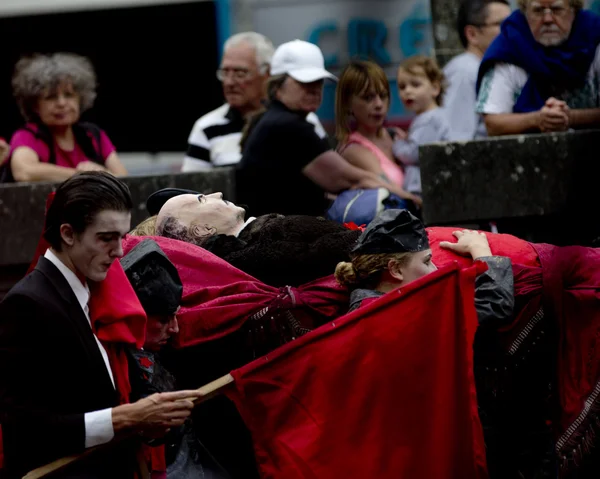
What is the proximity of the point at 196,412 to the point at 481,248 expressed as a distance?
1246mm

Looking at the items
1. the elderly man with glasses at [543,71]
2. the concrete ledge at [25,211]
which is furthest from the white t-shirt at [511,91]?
the concrete ledge at [25,211]

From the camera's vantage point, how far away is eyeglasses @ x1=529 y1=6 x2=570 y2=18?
6.74 m

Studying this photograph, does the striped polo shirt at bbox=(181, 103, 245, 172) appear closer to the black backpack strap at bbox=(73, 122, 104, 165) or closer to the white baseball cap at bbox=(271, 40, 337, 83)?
the black backpack strap at bbox=(73, 122, 104, 165)

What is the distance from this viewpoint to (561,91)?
6844mm

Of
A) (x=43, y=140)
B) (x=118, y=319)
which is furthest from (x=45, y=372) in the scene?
(x=43, y=140)

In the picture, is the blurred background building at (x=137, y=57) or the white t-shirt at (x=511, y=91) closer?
the white t-shirt at (x=511, y=91)

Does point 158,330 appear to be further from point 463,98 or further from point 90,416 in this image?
point 463,98

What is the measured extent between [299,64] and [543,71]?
1260 mm

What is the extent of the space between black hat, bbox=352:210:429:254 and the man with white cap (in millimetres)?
1937

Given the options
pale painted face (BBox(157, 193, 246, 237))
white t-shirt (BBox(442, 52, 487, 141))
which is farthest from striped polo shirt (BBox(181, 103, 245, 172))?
pale painted face (BBox(157, 193, 246, 237))

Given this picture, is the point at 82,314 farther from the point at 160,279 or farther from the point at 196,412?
the point at 196,412

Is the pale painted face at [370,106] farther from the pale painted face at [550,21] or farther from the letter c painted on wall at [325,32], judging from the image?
the letter c painted on wall at [325,32]

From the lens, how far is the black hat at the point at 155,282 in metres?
4.46

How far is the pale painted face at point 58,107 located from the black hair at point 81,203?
10.6 feet
